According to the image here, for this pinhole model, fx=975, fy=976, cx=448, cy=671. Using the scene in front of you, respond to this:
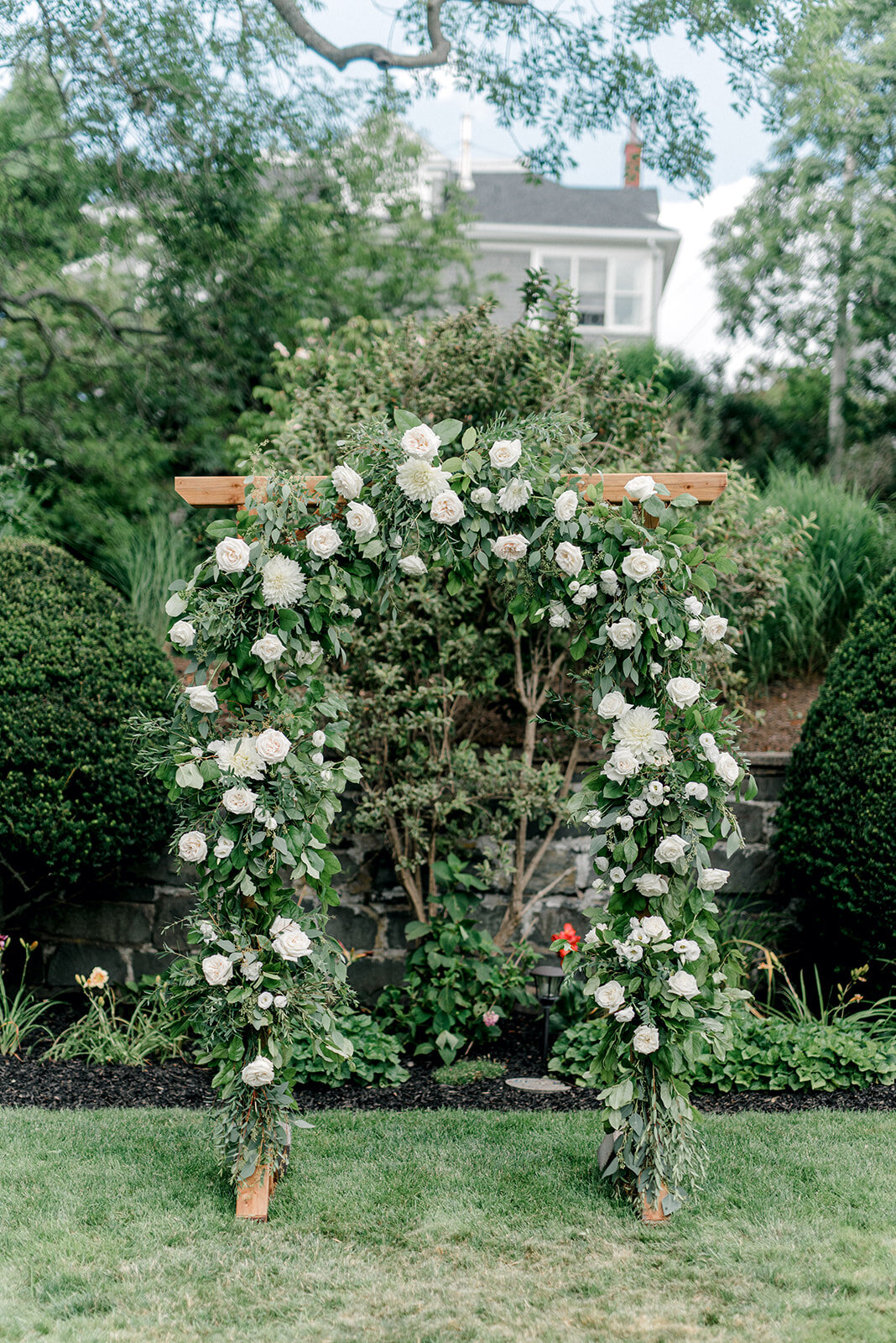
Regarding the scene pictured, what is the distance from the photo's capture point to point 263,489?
3043mm

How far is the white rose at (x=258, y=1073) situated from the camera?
2.81m

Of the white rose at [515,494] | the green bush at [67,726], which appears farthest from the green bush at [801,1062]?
the green bush at [67,726]

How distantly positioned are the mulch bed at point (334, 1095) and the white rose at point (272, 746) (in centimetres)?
167

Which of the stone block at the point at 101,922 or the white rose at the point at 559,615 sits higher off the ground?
the white rose at the point at 559,615

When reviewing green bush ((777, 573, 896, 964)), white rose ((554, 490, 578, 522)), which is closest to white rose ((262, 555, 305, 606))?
white rose ((554, 490, 578, 522))

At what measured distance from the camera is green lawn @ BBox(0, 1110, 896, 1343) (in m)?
2.32

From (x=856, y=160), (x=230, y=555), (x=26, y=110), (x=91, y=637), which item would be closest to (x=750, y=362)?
(x=856, y=160)

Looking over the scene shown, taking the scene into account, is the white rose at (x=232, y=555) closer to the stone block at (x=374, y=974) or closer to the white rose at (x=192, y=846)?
the white rose at (x=192, y=846)

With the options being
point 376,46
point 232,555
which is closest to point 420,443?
point 232,555

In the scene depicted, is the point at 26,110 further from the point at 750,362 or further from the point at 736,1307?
the point at 736,1307

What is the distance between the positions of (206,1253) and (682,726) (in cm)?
198

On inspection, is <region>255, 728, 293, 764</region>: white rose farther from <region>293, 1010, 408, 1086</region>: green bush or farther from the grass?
the grass

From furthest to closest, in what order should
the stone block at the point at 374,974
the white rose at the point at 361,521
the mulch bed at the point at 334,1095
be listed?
the stone block at the point at 374,974 → the mulch bed at the point at 334,1095 → the white rose at the point at 361,521

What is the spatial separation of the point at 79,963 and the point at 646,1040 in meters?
3.14
